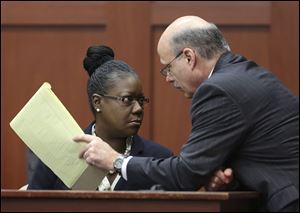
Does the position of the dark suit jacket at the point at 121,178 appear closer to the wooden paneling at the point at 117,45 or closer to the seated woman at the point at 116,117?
the seated woman at the point at 116,117

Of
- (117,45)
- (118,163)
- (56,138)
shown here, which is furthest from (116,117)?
(117,45)

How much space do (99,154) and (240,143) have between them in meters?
0.49

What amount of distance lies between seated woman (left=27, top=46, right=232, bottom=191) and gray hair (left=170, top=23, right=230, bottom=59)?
481 mm

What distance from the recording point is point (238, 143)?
4.18 m

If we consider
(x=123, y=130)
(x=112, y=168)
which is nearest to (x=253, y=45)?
(x=123, y=130)

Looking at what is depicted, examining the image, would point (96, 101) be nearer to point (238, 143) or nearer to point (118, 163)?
point (118, 163)

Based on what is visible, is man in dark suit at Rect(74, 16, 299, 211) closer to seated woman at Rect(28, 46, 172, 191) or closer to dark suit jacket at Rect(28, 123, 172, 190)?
dark suit jacket at Rect(28, 123, 172, 190)

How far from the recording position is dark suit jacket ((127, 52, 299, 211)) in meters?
4.15

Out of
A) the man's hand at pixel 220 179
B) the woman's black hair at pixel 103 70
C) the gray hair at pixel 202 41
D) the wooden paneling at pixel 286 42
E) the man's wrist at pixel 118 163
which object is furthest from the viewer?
the wooden paneling at pixel 286 42

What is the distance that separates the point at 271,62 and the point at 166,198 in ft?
8.86

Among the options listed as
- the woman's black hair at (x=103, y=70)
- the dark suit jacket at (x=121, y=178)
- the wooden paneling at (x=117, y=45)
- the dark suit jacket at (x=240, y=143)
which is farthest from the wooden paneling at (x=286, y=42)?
the dark suit jacket at (x=240, y=143)

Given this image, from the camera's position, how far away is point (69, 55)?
21.9 ft

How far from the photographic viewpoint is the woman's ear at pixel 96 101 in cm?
497

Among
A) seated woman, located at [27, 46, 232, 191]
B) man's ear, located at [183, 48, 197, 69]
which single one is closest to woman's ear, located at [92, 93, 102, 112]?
seated woman, located at [27, 46, 232, 191]
